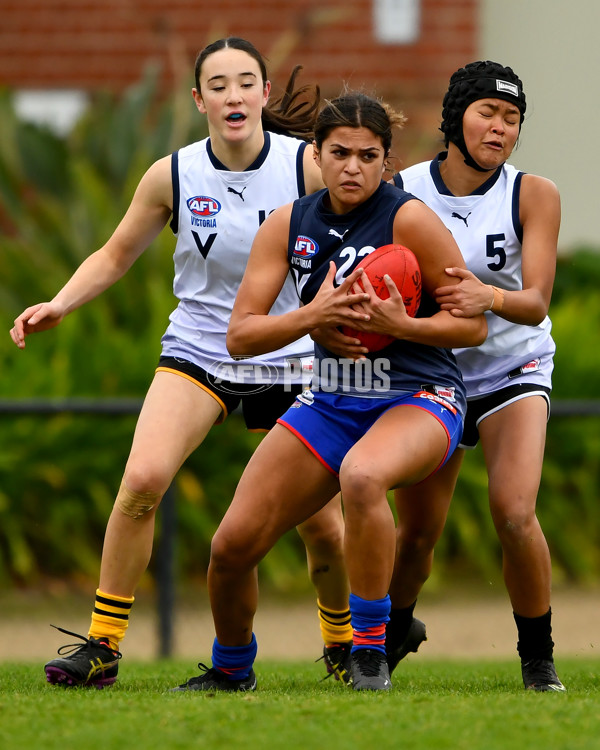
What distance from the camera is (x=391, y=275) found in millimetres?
4152

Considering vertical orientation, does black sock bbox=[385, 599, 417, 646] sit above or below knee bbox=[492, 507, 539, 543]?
below

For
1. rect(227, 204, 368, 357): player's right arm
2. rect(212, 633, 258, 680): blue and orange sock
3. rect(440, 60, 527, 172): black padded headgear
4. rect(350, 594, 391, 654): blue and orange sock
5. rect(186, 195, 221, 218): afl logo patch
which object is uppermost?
rect(440, 60, 527, 172): black padded headgear

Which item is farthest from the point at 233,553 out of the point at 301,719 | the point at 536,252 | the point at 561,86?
the point at 561,86

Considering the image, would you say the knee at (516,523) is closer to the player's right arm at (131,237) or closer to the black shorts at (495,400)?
the black shorts at (495,400)

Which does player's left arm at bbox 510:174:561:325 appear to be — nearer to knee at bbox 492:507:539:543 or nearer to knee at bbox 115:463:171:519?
knee at bbox 492:507:539:543

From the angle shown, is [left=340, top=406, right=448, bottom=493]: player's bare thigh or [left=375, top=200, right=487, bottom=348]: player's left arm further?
[left=375, top=200, right=487, bottom=348]: player's left arm

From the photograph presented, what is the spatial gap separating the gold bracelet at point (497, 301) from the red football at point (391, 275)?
10.4 inches

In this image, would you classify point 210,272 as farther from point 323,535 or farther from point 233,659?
point 233,659

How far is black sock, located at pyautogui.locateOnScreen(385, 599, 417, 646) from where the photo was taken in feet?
16.8

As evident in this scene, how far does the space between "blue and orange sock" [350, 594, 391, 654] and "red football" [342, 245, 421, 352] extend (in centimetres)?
87

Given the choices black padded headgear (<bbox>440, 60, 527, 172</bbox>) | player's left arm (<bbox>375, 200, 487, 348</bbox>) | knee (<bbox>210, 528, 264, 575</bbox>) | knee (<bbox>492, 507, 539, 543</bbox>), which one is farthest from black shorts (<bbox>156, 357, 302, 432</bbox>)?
black padded headgear (<bbox>440, 60, 527, 172</bbox>)

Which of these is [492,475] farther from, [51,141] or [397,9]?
[397,9]

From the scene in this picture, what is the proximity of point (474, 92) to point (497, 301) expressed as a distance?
85 centimetres

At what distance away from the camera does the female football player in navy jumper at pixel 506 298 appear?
4410 millimetres
